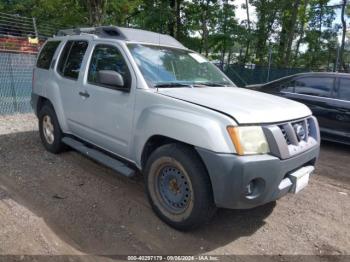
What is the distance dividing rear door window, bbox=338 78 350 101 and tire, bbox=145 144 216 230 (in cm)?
479

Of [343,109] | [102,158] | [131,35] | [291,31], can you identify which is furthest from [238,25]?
[102,158]

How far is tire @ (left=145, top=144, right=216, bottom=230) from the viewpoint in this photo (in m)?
3.15

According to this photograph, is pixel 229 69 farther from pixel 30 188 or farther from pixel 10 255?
pixel 10 255

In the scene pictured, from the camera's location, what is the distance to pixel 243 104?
3396mm

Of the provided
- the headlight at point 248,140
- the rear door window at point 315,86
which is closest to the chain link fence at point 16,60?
the rear door window at point 315,86

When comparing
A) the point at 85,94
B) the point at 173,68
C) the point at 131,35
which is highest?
the point at 131,35

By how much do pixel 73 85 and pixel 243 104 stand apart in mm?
2611

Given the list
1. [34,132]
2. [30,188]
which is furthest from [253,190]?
[34,132]

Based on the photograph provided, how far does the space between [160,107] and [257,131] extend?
1.02m

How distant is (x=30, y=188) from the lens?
4.39m

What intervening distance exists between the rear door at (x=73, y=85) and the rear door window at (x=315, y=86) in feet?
15.7

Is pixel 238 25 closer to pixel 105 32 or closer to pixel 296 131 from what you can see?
pixel 105 32

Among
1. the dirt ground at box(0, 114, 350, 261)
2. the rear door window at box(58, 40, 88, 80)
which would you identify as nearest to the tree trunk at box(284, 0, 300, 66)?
the dirt ground at box(0, 114, 350, 261)

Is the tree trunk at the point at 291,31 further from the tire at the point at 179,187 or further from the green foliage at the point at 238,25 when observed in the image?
the tire at the point at 179,187
